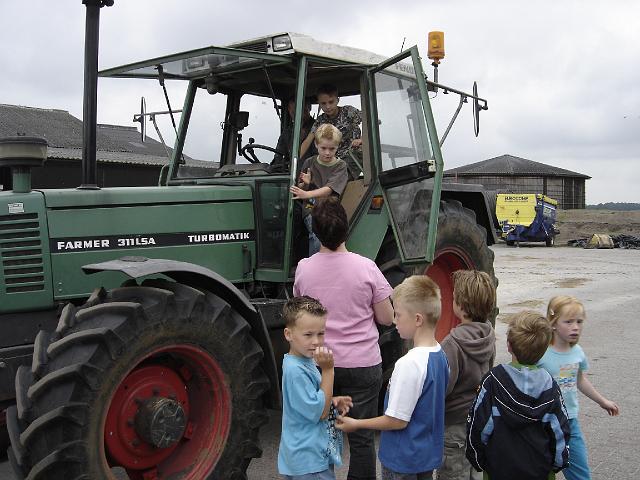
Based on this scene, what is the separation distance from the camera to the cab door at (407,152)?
16.1 feet

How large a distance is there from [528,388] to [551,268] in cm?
1465

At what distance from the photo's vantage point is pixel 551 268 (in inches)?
666

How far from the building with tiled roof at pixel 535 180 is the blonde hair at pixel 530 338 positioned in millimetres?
38036

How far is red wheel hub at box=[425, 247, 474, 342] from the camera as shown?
5797mm

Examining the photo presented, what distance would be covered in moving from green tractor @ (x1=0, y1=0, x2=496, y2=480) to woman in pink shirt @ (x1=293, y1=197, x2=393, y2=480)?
0.50 metres

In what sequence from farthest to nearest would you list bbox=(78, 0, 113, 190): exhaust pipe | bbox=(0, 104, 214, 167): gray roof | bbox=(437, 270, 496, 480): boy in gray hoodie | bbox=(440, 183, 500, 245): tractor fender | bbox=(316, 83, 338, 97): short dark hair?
1. bbox=(0, 104, 214, 167): gray roof
2. bbox=(440, 183, 500, 245): tractor fender
3. bbox=(316, 83, 338, 97): short dark hair
4. bbox=(78, 0, 113, 190): exhaust pipe
5. bbox=(437, 270, 496, 480): boy in gray hoodie

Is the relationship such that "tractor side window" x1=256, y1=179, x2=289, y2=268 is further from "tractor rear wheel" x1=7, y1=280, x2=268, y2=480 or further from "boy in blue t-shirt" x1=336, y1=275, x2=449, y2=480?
"boy in blue t-shirt" x1=336, y1=275, x2=449, y2=480

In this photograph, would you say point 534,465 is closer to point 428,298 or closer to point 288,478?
point 428,298

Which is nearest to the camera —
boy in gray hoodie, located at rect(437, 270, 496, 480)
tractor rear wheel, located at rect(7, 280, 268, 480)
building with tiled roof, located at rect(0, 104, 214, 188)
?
tractor rear wheel, located at rect(7, 280, 268, 480)

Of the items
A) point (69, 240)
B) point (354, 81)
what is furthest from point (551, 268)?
point (69, 240)

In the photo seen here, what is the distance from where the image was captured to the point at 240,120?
560 cm

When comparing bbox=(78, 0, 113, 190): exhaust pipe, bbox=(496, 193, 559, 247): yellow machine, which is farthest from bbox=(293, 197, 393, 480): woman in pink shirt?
bbox=(496, 193, 559, 247): yellow machine

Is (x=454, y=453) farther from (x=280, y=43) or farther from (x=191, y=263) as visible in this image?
(x=280, y=43)

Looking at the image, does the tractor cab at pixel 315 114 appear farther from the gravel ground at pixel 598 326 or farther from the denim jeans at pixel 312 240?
the gravel ground at pixel 598 326
